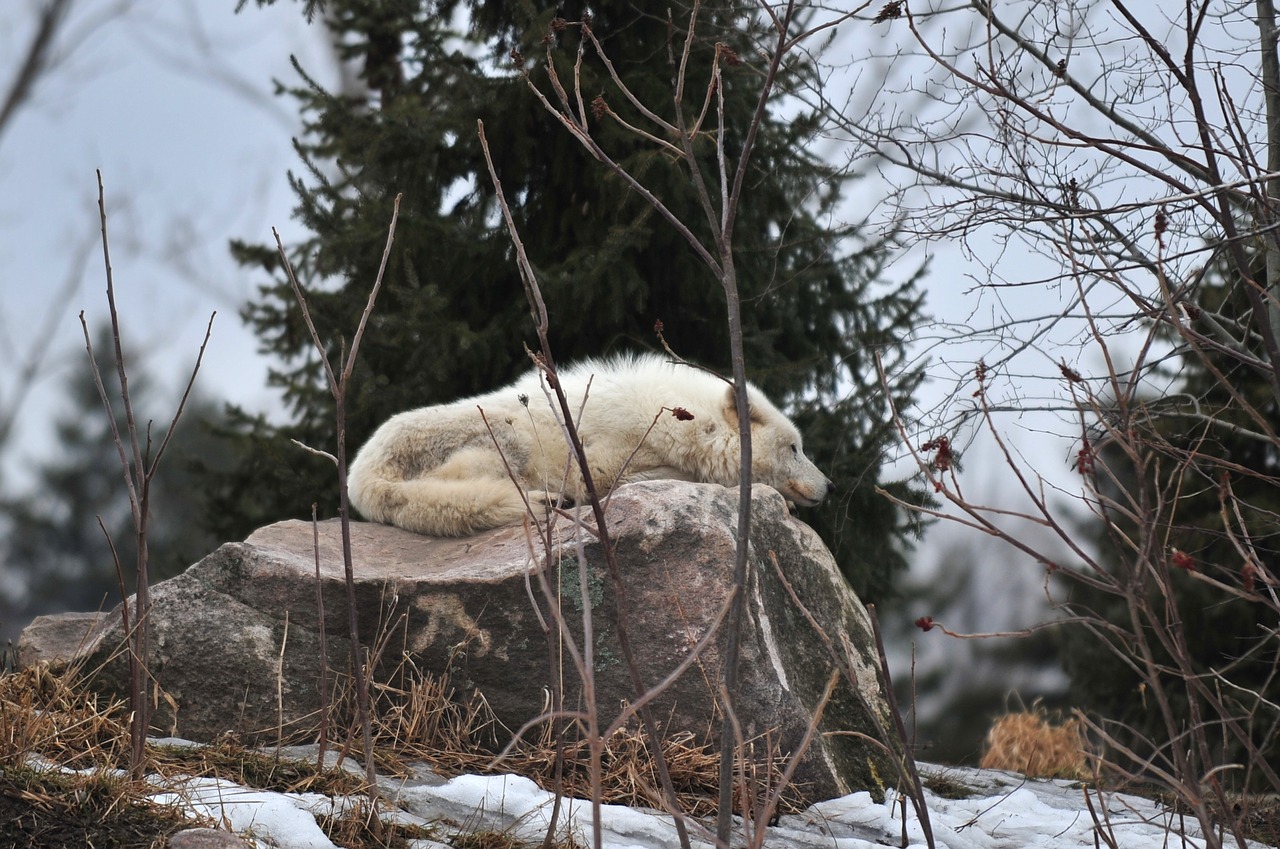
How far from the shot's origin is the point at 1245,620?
9875mm

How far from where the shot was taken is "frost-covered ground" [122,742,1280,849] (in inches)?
135

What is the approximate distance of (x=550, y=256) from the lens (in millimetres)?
8320

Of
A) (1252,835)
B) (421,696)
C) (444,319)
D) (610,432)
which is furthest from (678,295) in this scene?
(1252,835)

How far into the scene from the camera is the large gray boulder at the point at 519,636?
4461mm

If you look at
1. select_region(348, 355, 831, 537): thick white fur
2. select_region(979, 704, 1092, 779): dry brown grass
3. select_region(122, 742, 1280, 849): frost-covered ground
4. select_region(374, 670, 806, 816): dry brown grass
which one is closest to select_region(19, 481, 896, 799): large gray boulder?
select_region(374, 670, 806, 816): dry brown grass

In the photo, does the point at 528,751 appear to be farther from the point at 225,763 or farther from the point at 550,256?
the point at 550,256

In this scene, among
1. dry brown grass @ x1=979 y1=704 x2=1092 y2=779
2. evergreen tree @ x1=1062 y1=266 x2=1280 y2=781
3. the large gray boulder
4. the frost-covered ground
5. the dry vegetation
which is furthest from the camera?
evergreen tree @ x1=1062 y1=266 x2=1280 y2=781

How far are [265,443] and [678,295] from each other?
327cm

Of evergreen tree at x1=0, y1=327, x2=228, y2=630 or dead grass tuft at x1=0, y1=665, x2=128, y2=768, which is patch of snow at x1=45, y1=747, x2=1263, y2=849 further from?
evergreen tree at x1=0, y1=327, x2=228, y2=630

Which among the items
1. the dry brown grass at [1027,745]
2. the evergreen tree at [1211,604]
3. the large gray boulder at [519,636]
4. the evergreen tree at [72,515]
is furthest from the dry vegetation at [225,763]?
the evergreen tree at [72,515]

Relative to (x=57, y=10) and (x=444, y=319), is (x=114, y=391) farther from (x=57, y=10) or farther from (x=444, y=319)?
(x=57, y=10)

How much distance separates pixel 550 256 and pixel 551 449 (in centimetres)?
273

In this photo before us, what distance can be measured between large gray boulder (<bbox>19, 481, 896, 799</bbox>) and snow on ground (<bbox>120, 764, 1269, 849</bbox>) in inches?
11.4

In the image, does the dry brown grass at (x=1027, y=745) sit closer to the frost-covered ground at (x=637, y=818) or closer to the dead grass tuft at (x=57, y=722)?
the frost-covered ground at (x=637, y=818)
